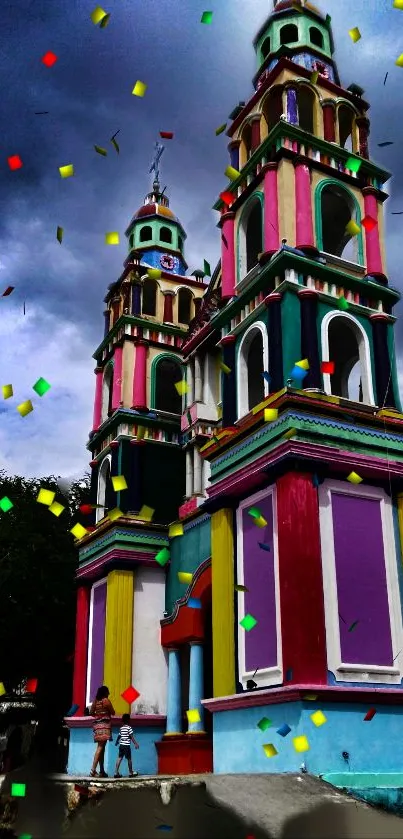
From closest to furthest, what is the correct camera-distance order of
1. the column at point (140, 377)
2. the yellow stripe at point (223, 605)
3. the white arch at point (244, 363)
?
the yellow stripe at point (223, 605) < the white arch at point (244, 363) < the column at point (140, 377)

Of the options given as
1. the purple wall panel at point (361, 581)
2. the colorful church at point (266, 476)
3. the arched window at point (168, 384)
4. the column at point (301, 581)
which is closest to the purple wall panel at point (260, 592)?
the colorful church at point (266, 476)

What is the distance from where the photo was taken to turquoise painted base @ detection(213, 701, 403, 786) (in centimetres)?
1195

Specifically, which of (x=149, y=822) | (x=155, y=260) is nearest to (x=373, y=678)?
(x=149, y=822)

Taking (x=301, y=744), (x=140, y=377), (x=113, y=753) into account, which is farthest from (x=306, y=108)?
(x=113, y=753)

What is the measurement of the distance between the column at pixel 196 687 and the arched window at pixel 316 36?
14.0 metres

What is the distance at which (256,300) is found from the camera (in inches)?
660

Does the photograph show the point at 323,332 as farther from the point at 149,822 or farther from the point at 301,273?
the point at 149,822

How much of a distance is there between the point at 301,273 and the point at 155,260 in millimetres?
10556

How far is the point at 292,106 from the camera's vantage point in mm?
17875

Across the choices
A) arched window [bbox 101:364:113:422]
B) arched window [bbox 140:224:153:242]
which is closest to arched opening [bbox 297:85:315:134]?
arched window [bbox 140:224:153:242]

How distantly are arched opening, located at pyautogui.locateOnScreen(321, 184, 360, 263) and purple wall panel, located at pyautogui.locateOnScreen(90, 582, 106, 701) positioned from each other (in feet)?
32.2

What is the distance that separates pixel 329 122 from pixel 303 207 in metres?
2.95

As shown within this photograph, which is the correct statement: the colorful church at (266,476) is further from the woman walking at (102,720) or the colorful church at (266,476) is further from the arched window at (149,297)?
the woman walking at (102,720)

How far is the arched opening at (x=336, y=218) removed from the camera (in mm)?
17828
